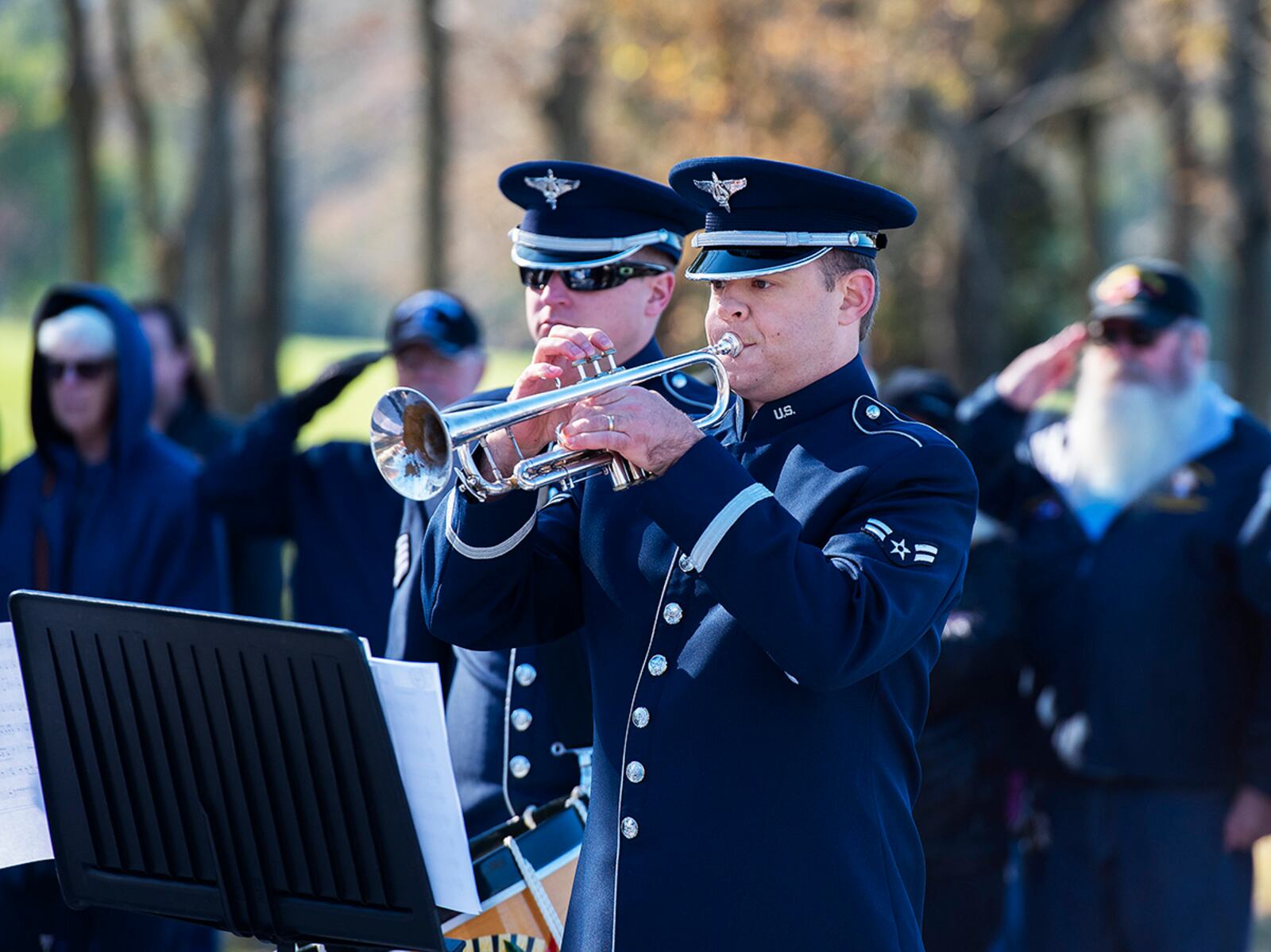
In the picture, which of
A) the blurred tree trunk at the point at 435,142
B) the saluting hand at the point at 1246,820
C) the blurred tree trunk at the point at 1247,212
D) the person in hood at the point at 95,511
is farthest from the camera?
the blurred tree trunk at the point at 435,142

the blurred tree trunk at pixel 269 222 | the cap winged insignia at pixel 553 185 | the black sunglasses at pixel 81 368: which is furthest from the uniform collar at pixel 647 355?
the blurred tree trunk at pixel 269 222

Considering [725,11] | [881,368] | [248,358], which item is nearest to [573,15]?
[725,11]

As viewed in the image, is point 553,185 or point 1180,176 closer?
point 553,185

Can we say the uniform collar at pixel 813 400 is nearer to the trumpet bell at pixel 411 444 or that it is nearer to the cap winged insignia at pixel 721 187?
the cap winged insignia at pixel 721 187

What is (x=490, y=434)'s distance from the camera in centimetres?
285

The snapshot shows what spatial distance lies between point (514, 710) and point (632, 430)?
4.32 ft

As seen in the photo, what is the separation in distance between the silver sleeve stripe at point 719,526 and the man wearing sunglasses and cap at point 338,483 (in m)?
2.75

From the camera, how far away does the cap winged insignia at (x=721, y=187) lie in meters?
2.85

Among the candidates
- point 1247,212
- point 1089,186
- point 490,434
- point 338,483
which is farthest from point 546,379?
point 1089,186

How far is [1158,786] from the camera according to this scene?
17.4 feet

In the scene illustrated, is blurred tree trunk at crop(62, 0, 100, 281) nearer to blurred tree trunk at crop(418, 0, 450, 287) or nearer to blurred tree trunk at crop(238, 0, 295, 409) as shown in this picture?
blurred tree trunk at crop(238, 0, 295, 409)

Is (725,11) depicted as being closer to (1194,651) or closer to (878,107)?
(878,107)

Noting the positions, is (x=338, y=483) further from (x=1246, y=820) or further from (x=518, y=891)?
(x=1246, y=820)

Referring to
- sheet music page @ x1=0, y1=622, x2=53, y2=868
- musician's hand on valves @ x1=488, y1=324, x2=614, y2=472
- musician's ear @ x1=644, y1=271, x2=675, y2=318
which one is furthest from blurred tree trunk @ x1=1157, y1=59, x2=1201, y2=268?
sheet music page @ x1=0, y1=622, x2=53, y2=868
